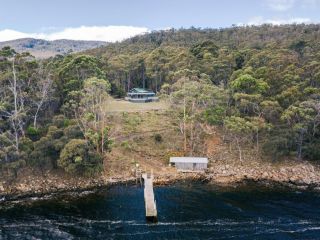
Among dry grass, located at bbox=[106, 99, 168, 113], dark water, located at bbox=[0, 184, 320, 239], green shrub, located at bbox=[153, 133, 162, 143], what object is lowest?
dark water, located at bbox=[0, 184, 320, 239]

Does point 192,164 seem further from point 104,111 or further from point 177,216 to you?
point 104,111

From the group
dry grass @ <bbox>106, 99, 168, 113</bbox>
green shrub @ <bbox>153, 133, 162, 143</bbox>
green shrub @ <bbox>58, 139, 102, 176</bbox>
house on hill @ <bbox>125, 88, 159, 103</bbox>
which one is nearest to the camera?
green shrub @ <bbox>58, 139, 102, 176</bbox>

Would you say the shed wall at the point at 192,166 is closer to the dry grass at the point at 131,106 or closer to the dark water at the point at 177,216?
the dark water at the point at 177,216

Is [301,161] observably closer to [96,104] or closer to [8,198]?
[96,104]

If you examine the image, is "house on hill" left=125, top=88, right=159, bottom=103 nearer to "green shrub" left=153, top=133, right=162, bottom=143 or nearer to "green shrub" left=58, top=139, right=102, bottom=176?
"green shrub" left=153, top=133, right=162, bottom=143

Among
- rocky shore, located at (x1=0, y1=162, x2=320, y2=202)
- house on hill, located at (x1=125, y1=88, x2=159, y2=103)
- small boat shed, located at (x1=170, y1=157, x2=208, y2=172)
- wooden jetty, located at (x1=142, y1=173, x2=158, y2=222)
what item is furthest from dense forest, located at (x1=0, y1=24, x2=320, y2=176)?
house on hill, located at (x1=125, y1=88, x2=159, y2=103)

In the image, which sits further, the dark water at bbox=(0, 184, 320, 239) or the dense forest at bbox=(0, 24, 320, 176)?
the dense forest at bbox=(0, 24, 320, 176)

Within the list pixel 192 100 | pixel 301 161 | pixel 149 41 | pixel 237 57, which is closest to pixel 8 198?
pixel 192 100
